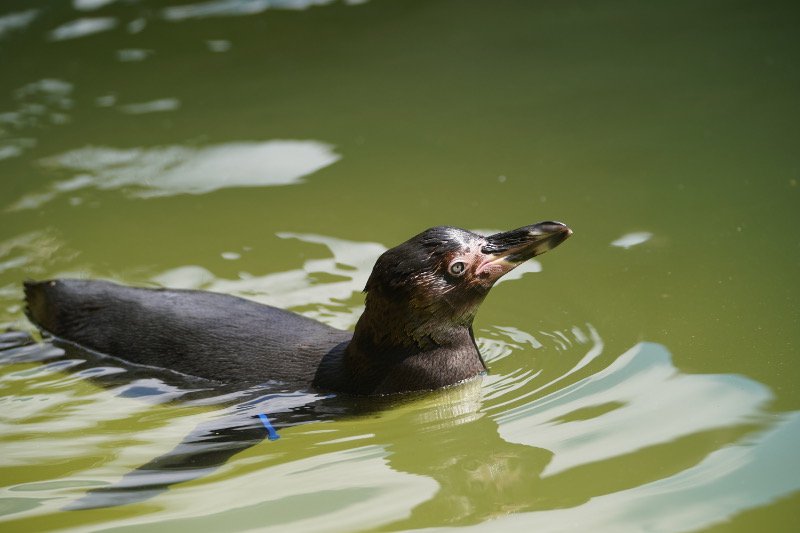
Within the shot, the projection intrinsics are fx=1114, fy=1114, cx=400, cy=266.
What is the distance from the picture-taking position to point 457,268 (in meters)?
4.63

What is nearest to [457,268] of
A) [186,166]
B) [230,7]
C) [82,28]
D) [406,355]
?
[406,355]

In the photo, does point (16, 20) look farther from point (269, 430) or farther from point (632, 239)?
point (269, 430)

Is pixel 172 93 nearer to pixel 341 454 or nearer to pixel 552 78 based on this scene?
pixel 552 78

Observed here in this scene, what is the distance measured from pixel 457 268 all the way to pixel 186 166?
346 centimetres

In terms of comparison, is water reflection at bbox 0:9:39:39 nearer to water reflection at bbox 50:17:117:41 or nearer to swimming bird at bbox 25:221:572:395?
water reflection at bbox 50:17:117:41

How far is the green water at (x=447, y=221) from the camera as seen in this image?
3920 millimetres

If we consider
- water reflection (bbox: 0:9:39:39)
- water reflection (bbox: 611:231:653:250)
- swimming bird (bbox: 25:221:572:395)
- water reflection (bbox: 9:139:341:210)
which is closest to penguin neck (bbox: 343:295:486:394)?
swimming bird (bbox: 25:221:572:395)

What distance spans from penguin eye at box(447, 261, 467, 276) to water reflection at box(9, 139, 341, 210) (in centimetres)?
279

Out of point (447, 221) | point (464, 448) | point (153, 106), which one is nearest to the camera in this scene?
point (464, 448)

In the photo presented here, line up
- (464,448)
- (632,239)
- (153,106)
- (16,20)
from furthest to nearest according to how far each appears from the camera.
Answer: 1. (16,20)
2. (153,106)
3. (632,239)
4. (464,448)

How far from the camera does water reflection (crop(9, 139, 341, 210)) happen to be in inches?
287

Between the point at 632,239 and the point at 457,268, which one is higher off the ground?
the point at 632,239

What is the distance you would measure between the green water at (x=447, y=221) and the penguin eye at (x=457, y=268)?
523 mm

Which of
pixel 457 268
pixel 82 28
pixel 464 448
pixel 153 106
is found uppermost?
pixel 82 28
